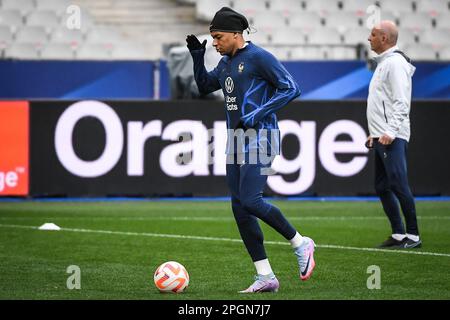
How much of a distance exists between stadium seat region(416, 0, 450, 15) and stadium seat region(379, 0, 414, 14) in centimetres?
19

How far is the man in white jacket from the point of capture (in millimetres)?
10992

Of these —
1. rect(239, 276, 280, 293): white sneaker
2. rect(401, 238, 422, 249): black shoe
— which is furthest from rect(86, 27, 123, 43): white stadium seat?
rect(239, 276, 280, 293): white sneaker

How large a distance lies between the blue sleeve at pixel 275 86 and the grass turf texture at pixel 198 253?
4.31 feet

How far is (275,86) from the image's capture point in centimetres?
820

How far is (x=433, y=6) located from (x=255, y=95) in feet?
56.8

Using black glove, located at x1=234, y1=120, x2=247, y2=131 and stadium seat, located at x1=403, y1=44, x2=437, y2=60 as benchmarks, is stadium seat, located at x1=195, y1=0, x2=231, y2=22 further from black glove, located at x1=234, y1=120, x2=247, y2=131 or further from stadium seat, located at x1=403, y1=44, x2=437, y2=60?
black glove, located at x1=234, y1=120, x2=247, y2=131

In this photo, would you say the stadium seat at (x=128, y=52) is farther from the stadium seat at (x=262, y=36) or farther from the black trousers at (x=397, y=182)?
the black trousers at (x=397, y=182)

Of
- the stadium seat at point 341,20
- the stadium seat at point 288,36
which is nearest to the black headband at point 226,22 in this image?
the stadium seat at point 288,36

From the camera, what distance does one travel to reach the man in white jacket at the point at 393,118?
10992 millimetres

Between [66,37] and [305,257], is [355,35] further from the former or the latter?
[305,257]

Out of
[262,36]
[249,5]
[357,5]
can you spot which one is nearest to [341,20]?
[357,5]
